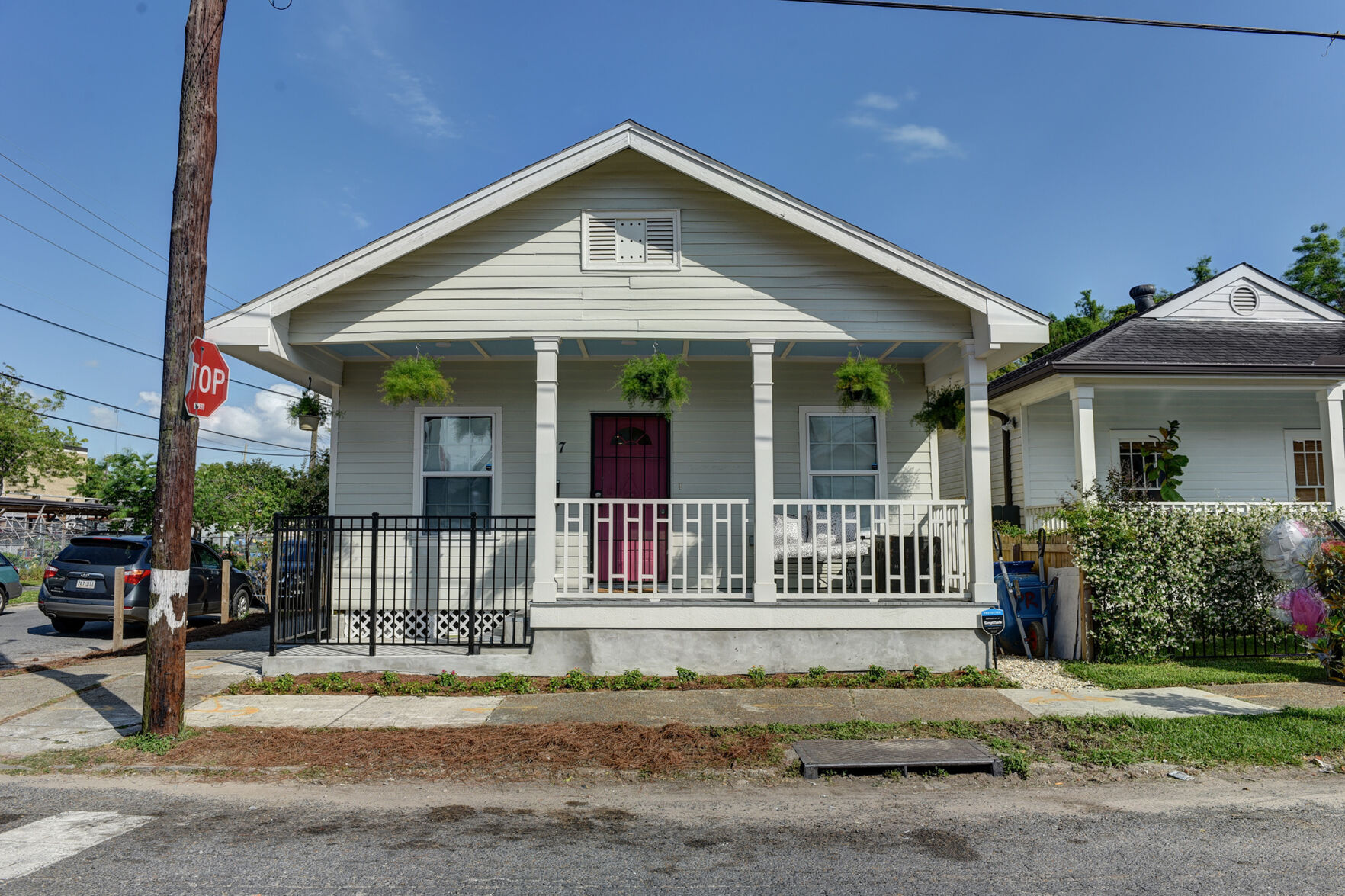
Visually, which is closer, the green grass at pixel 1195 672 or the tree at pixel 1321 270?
the green grass at pixel 1195 672

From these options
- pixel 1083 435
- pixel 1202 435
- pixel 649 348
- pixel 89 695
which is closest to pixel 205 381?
pixel 89 695

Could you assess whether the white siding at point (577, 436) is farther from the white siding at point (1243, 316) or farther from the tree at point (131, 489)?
the tree at point (131, 489)

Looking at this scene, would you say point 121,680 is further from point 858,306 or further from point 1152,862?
point 1152,862

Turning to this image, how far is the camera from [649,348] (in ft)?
32.2

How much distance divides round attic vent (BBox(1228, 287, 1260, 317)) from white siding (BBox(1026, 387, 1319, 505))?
165 cm

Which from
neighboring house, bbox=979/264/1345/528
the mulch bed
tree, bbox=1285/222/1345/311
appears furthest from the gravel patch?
tree, bbox=1285/222/1345/311

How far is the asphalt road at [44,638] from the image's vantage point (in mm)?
11043

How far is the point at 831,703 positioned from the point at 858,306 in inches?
162

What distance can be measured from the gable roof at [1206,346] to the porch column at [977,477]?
3283 mm

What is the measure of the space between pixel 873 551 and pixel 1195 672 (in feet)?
11.3

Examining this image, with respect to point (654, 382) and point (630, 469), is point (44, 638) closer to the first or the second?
point (630, 469)

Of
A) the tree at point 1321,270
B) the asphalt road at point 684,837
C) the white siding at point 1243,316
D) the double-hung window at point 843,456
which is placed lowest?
the asphalt road at point 684,837

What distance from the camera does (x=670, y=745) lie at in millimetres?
6352

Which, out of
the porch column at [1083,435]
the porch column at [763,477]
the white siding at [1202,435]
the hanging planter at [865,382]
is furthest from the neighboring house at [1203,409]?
the porch column at [763,477]
